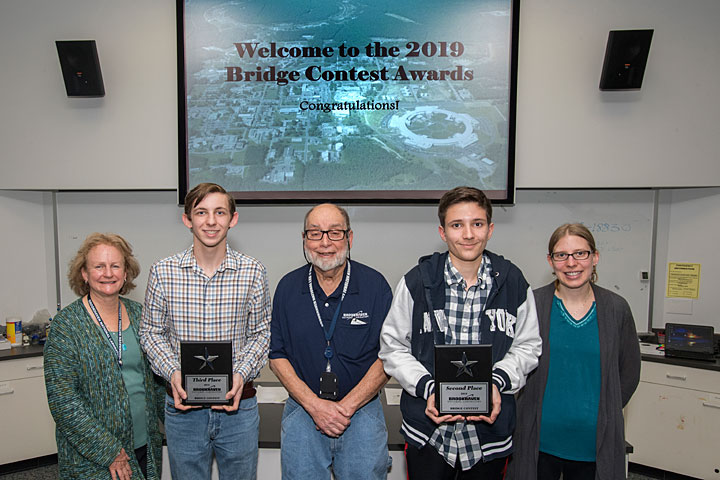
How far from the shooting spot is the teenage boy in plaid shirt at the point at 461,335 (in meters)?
1.62

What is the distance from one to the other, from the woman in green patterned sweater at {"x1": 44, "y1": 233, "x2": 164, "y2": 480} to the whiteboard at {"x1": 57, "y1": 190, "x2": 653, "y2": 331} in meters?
1.48

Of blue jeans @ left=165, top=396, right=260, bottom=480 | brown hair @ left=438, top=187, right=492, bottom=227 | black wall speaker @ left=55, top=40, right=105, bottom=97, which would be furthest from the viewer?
black wall speaker @ left=55, top=40, right=105, bottom=97

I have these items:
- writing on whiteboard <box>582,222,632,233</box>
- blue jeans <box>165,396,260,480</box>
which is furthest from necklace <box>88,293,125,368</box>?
writing on whiteboard <box>582,222,632,233</box>

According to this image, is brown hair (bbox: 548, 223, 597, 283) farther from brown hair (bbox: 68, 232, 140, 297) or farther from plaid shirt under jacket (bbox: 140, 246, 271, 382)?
brown hair (bbox: 68, 232, 140, 297)

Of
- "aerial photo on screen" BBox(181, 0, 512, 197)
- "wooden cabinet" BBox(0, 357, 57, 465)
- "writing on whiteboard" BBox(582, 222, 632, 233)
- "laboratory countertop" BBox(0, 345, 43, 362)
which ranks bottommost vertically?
"wooden cabinet" BBox(0, 357, 57, 465)

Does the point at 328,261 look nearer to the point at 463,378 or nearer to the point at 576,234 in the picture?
the point at 463,378

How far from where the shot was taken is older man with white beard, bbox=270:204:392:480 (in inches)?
69.0

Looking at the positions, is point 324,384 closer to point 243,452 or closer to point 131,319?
point 243,452

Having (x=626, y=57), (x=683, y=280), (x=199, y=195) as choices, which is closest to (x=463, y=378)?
(x=199, y=195)

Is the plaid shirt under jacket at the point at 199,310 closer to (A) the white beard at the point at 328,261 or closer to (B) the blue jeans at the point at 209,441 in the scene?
(B) the blue jeans at the point at 209,441

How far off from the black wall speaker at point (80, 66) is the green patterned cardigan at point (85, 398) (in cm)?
185

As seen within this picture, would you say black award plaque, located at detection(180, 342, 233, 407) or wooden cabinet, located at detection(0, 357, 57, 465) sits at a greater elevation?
black award plaque, located at detection(180, 342, 233, 407)

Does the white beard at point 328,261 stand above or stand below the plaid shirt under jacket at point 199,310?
above

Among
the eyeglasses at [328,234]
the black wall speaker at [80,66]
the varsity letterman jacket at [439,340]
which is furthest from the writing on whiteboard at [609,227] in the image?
the black wall speaker at [80,66]
